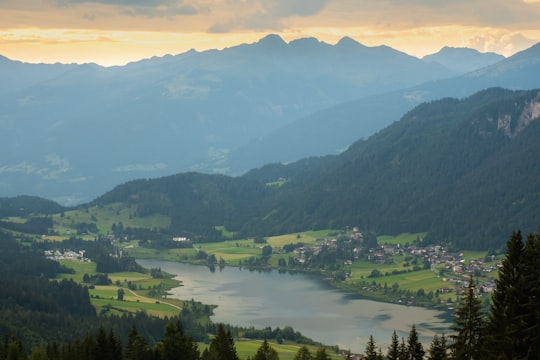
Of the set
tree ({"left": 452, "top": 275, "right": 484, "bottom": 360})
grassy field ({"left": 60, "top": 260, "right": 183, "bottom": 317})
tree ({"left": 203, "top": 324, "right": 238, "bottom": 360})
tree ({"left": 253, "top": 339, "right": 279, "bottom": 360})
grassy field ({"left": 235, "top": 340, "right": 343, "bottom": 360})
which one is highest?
tree ({"left": 452, "top": 275, "right": 484, "bottom": 360})

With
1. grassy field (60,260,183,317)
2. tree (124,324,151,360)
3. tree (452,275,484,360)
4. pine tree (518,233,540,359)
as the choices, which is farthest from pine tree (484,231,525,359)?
grassy field (60,260,183,317)

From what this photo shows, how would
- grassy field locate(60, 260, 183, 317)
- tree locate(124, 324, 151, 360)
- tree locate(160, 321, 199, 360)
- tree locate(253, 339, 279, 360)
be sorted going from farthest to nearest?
grassy field locate(60, 260, 183, 317), tree locate(253, 339, 279, 360), tree locate(160, 321, 199, 360), tree locate(124, 324, 151, 360)

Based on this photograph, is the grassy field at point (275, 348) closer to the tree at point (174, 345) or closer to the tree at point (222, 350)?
the tree at point (222, 350)

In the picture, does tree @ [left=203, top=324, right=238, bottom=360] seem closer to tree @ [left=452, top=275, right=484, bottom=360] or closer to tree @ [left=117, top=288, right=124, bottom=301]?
tree @ [left=452, top=275, right=484, bottom=360]

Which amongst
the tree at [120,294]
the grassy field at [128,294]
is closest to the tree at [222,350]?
the grassy field at [128,294]

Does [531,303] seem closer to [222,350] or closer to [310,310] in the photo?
[222,350]

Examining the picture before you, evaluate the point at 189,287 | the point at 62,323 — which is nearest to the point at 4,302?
the point at 62,323
